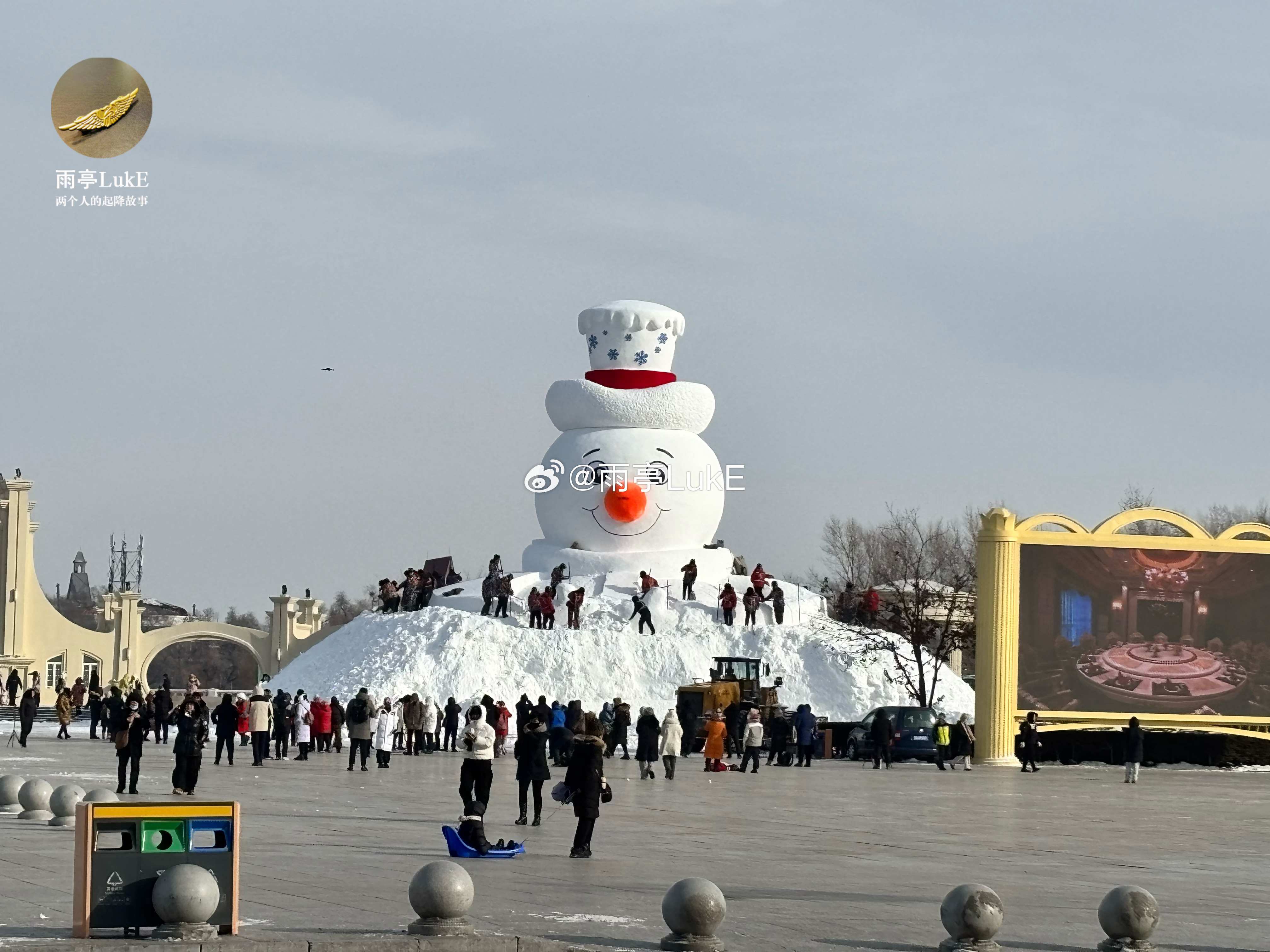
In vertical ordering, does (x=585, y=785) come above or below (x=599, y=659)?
below

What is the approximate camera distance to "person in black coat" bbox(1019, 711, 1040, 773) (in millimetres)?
30672

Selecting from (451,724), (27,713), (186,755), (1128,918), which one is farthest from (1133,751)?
(1128,918)

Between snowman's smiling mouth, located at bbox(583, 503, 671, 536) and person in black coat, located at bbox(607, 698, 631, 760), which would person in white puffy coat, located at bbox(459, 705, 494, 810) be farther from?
snowman's smiling mouth, located at bbox(583, 503, 671, 536)

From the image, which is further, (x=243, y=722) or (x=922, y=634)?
(x=922, y=634)

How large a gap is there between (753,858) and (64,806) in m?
5.95

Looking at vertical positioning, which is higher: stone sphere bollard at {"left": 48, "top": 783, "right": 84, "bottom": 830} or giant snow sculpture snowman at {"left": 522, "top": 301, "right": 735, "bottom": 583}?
giant snow sculpture snowman at {"left": 522, "top": 301, "right": 735, "bottom": 583}

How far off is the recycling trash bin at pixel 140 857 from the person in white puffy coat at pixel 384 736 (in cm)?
1917

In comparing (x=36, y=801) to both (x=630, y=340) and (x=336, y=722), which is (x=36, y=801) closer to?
(x=336, y=722)

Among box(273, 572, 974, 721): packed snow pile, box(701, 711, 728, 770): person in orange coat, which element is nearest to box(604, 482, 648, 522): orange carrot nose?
box(273, 572, 974, 721): packed snow pile

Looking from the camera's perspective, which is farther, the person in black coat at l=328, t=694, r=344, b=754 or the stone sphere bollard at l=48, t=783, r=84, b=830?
the person in black coat at l=328, t=694, r=344, b=754

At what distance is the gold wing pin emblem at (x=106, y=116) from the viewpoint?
74.6 feet

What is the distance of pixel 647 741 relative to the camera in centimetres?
2603

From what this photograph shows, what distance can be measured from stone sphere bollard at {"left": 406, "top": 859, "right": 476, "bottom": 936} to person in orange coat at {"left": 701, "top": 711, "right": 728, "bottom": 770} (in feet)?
62.4

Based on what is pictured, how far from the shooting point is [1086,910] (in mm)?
11320
